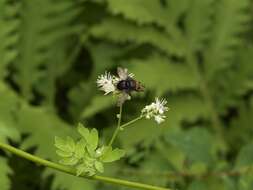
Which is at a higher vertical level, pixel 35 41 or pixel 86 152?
pixel 35 41

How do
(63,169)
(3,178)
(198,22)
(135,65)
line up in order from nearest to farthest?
(63,169) → (3,178) → (135,65) → (198,22)

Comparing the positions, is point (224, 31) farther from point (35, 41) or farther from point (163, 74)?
point (35, 41)

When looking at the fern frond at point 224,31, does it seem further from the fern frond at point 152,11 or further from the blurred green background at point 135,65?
the fern frond at point 152,11

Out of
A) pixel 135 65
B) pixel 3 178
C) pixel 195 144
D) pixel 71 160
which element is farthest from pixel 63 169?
pixel 135 65

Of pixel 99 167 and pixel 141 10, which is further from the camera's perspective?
pixel 141 10

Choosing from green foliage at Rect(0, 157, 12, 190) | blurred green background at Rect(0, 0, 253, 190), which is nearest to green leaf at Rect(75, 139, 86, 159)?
green foliage at Rect(0, 157, 12, 190)

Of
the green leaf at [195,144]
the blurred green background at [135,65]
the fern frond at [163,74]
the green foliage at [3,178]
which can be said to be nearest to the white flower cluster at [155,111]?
the green foliage at [3,178]

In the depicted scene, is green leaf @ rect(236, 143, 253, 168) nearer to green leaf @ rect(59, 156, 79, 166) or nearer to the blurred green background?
the blurred green background

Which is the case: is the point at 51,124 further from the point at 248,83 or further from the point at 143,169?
the point at 248,83

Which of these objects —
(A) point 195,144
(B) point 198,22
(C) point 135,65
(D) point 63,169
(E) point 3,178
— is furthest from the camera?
(B) point 198,22

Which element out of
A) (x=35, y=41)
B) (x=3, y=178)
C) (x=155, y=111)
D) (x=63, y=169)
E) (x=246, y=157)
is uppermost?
(x=35, y=41)

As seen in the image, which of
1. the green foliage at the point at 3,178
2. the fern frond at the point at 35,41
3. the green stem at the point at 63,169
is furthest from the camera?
the fern frond at the point at 35,41
